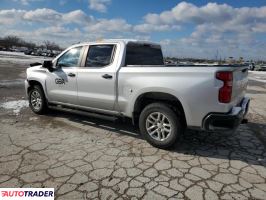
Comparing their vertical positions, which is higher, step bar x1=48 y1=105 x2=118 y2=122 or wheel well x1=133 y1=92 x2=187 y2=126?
wheel well x1=133 y1=92 x2=187 y2=126

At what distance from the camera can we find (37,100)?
694 centimetres

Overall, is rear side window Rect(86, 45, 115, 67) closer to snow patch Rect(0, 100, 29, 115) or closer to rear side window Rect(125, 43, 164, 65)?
rear side window Rect(125, 43, 164, 65)

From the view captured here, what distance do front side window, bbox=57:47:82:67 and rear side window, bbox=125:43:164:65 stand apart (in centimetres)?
126

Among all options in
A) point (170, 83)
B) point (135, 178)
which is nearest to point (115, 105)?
point (170, 83)

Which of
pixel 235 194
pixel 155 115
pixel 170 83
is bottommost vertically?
pixel 235 194

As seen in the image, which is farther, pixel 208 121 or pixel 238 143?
pixel 238 143

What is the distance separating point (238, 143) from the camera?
5.24 meters

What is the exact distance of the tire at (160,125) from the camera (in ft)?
14.8

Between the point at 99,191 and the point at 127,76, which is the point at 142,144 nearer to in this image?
the point at 127,76

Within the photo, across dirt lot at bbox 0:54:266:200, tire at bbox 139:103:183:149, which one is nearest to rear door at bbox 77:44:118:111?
dirt lot at bbox 0:54:266:200

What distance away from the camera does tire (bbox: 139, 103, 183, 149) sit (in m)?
4.52

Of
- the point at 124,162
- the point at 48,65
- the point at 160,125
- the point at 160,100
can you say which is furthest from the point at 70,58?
the point at 124,162

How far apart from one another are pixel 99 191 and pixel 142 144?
5.86ft

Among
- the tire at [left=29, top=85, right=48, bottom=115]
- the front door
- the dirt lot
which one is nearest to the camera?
the dirt lot
